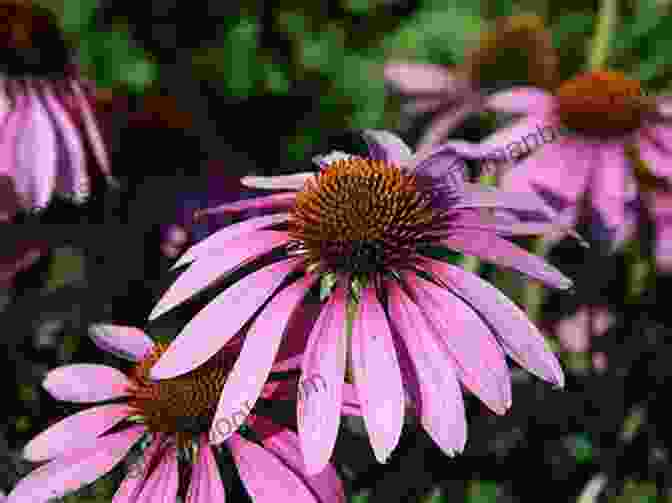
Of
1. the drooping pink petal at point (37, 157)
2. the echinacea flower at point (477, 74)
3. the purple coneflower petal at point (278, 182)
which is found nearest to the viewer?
the purple coneflower petal at point (278, 182)

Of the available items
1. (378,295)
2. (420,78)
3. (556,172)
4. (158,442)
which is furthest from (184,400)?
(420,78)

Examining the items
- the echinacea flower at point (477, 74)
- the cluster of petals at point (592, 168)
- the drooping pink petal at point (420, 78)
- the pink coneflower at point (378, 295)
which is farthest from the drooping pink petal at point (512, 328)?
the drooping pink petal at point (420, 78)

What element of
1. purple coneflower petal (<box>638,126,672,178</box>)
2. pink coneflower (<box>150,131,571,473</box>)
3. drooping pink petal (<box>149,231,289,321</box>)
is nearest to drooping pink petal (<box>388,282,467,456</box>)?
pink coneflower (<box>150,131,571,473</box>)

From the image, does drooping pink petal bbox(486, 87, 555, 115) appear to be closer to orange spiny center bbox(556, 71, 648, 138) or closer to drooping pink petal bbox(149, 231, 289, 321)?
orange spiny center bbox(556, 71, 648, 138)

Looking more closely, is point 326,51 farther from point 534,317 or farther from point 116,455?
point 116,455

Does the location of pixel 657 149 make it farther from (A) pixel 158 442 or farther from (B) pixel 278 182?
(A) pixel 158 442

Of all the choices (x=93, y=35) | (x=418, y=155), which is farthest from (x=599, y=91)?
(x=93, y=35)

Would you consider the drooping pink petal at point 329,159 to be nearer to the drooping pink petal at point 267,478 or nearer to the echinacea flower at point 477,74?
the drooping pink petal at point 267,478
